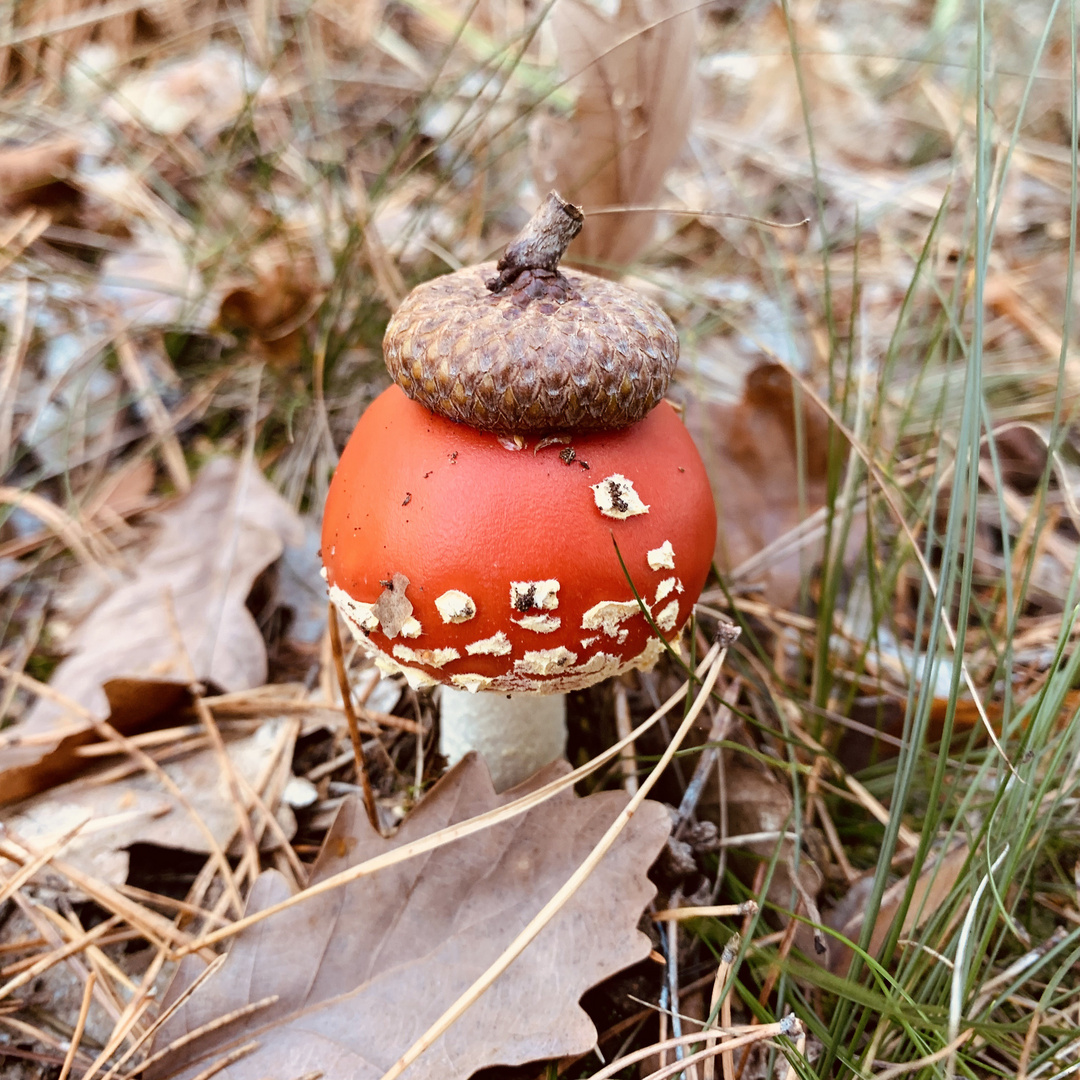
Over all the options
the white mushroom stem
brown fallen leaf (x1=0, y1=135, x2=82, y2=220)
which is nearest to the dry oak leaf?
the white mushroom stem

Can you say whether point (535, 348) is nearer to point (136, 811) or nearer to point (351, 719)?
point (351, 719)

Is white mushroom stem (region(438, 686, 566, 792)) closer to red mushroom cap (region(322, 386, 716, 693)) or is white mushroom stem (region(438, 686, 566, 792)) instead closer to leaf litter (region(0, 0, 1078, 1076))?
leaf litter (region(0, 0, 1078, 1076))

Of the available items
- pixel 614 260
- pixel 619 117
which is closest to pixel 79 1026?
pixel 614 260

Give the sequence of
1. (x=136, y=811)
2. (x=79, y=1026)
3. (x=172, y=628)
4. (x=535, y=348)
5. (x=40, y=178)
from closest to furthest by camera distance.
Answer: (x=535, y=348), (x=79, y=1026), (x=136, y=811), (x=172, y=628), (x=40, y=178)

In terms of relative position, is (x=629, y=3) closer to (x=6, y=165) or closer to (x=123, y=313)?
(x=123, y=313)

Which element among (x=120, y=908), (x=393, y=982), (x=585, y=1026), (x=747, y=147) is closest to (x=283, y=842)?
(x=120, y=908)

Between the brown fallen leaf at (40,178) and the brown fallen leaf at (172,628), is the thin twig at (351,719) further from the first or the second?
the brown fallen leaf at (40,178)
